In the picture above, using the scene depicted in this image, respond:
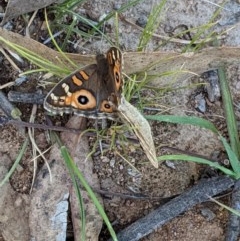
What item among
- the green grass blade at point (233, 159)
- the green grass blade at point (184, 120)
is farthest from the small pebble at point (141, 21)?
the green grass blade at point (233, 159)

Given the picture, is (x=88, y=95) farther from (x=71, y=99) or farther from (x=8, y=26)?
(x=8, y=26)

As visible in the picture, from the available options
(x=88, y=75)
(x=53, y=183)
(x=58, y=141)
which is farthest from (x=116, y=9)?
(x=53, y=183)

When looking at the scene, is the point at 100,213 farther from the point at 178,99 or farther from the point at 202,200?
the point at 178,99

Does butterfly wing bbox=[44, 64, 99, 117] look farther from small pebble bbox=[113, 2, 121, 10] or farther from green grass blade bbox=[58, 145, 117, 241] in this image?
small pebble bbox=[113, 2, 121, 10]

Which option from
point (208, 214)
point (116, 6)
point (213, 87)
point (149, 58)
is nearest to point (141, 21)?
point (116, 6)

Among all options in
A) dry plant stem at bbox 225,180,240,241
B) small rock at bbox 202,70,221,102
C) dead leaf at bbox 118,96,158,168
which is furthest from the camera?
small rock at bbox 202,70,221,102

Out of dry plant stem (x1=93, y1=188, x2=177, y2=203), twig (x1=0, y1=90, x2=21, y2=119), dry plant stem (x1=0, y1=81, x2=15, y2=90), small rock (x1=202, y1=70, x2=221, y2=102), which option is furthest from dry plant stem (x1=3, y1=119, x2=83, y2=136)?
small rock (x1=202, y1=70, x2=221, y2=102)

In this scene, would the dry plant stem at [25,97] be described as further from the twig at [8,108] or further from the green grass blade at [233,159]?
the green grass blade at [233,159]
